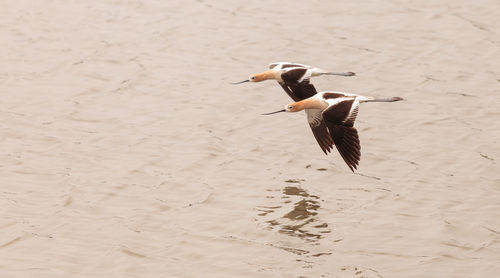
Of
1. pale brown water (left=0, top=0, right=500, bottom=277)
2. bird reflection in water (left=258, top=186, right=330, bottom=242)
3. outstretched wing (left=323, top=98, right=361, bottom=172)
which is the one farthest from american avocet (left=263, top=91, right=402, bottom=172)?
bird reflection in water (left=258, top=186, right=330, bottom=242)

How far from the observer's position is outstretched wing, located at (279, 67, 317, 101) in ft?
43.5

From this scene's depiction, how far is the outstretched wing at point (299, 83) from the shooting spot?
13.2 metres

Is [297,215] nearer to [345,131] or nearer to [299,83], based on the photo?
[345,131]

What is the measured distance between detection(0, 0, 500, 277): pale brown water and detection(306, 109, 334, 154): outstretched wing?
0.35 metres

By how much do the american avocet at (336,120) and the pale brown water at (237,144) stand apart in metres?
0.45

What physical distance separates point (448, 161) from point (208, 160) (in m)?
2.72

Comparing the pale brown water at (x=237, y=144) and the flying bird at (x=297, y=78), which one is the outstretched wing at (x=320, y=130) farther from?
the flying bird at (x=297, y=78)

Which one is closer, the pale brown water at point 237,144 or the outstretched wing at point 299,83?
the pale brown water at point 237,144

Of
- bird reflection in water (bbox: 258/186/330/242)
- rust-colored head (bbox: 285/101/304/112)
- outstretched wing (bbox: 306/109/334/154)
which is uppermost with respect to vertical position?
rust-colored head (bbox: 285/101/304/112)

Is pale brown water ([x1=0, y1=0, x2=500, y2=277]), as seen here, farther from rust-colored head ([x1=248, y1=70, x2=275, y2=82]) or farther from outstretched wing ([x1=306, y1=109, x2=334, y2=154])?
rust-colored head ([x1=248, y1=70, x2=275, y2=82])

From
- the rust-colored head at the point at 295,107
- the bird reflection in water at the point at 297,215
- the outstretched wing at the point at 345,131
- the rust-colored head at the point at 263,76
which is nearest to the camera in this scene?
the bird reflection in water at the point at 297,215

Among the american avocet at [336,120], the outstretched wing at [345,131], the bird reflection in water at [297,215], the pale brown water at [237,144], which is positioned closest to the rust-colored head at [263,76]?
the pale brown water at [237,144]

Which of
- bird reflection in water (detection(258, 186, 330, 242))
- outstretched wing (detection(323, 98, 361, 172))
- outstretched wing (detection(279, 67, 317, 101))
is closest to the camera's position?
bird reflection in water (detection(258, 186, 330, 242))

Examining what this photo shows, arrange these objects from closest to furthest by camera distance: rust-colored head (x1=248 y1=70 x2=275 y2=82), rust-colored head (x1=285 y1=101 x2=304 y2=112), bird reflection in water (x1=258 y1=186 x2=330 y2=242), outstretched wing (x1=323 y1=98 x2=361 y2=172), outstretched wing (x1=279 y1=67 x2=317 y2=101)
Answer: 1. bird reflection in water (x1=258 y1=186 x2=330 y2=242)
2. outstretched wing (x1=323 y1=98 x2=361 y2=172)
3. rust-colored head (x1=285 y1=101 x2=304 y2=112)
4. outstretched wing (x1=279 y1=67 x2=317 y2=101)
5. rust-colored head (x1=248 y1=70 x2=275 y2=82)
